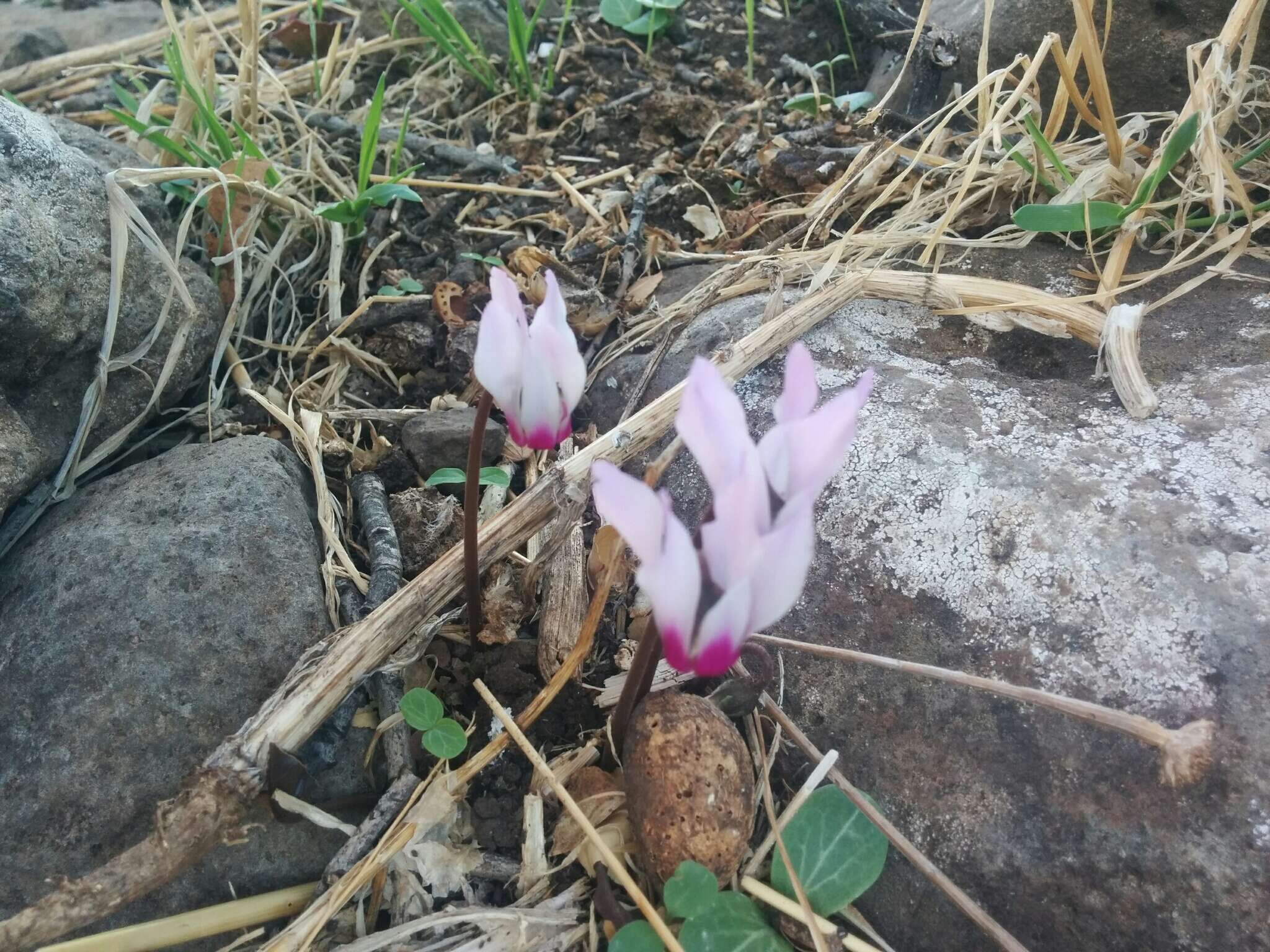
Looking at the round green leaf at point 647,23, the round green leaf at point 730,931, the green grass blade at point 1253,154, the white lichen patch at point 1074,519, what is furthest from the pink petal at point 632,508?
the round green leaf at point 647,23

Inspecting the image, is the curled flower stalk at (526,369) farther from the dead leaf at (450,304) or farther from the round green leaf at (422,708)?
the dead leaf at (450,304)

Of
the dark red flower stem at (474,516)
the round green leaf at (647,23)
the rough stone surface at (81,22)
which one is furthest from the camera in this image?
the rough stone surface at (81,22)

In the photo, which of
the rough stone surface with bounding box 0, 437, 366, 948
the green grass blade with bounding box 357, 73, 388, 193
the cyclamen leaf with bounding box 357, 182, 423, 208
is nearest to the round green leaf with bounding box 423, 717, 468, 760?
the rough stone surface with bounding box 0, 437, 366, 948

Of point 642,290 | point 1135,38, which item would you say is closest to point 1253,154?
point 1135,38

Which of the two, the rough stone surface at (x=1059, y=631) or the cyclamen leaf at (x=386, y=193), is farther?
the cyclamen leaf at (x=386, y=193)

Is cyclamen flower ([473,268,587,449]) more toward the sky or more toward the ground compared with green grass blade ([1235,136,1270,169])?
more toward the sky

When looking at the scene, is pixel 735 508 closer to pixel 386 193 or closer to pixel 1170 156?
pixel 1170 156

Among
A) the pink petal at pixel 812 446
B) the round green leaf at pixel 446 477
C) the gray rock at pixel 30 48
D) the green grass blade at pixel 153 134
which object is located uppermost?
the gray rock at pixel 30 48

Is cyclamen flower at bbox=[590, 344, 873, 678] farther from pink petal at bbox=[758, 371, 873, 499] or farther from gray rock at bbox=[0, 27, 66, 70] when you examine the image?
gray rock at bbox=[0, 27, 66, 70]
